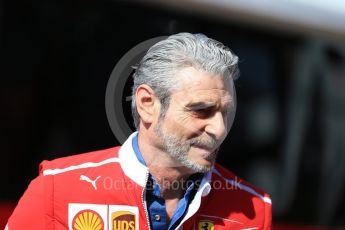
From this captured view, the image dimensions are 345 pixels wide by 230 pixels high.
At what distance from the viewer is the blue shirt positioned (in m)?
2.14

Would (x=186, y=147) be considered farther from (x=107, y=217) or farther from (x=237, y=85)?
(x=237, y=85)

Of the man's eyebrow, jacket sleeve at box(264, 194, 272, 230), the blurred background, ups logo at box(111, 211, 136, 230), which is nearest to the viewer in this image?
the man's eyebrow

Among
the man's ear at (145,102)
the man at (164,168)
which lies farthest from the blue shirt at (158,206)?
the man's ear at (145,102)

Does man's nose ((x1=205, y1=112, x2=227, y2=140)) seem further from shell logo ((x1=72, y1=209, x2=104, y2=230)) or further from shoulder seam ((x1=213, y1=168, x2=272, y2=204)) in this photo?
shell logo ((x1=72, y1=209, x2=104, y2=230))

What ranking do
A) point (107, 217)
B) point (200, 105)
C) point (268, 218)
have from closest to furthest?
point (200, 105) → point (107, 217) → point (268, 218)

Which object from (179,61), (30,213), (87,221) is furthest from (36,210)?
(179,61)

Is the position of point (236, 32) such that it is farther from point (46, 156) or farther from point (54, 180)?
point (54, 180)

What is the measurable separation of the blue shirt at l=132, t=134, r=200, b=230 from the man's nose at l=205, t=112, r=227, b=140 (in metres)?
0.23

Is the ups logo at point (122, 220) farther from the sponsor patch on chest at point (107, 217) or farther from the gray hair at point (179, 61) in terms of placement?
the gray hair at point (179, 61)

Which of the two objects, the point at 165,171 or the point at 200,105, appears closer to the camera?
the point at 200,105

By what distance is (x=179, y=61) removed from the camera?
2.06 m

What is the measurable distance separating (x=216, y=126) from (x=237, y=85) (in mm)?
1065

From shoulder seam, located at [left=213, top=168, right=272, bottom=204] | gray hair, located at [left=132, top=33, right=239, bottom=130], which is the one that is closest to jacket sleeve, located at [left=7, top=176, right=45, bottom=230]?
gray hair, located at [left=132, top=33, right=239, bottom=130]

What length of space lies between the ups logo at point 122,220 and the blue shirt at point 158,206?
58 mm
